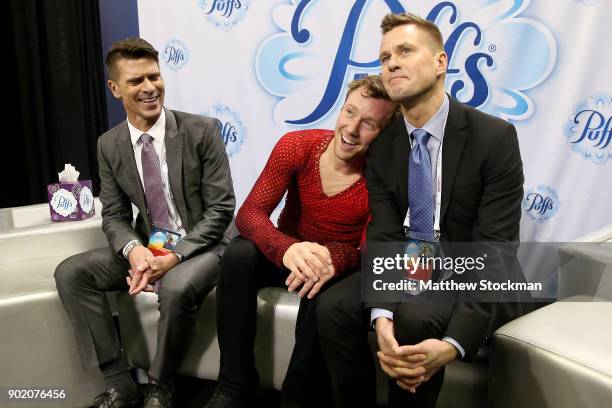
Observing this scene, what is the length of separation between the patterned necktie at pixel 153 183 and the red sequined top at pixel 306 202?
35cm

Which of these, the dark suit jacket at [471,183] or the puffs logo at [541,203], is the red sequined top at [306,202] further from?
the puffs logo at [541,203]

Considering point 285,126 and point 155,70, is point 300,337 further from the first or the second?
point 285,126

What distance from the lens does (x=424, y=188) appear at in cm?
159

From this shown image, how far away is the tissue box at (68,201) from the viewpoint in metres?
2.34

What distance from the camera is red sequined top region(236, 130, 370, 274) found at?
182 centimetres

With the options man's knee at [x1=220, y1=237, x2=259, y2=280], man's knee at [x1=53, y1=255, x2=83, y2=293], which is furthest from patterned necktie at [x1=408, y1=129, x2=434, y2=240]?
man's knee at [x1=53, y1=255, x2=83, y2=293]

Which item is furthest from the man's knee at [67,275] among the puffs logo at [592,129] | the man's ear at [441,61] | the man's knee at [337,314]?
Answer: the puffs logo at [592,129]

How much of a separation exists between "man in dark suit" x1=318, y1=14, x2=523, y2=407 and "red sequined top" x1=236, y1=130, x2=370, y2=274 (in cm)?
18

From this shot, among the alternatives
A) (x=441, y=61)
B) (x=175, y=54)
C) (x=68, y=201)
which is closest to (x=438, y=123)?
(x=441, y=61)

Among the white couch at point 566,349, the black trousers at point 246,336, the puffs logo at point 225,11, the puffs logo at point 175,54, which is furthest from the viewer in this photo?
the puffs logo at point 175,54

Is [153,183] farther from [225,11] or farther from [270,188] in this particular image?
[225,11]

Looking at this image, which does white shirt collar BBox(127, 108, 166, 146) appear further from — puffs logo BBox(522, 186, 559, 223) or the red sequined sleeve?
puffs logo BBox(522, 186, 559, 223)

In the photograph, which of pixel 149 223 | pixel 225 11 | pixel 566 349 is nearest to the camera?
pixel 566 349

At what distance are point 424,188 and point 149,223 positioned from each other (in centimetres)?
106
